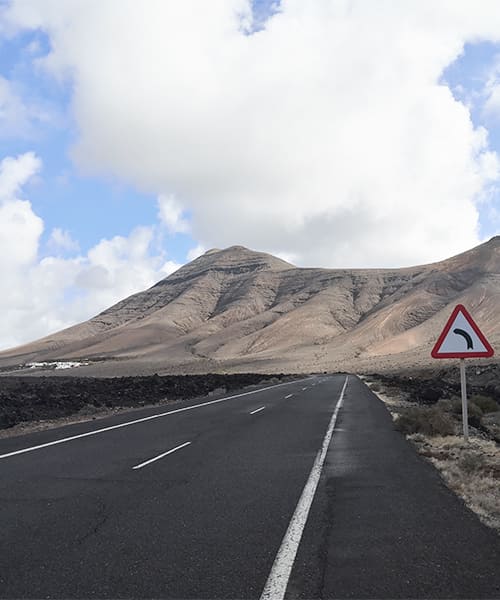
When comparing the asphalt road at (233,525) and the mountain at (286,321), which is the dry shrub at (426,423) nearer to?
the asphalt road at (233,525)

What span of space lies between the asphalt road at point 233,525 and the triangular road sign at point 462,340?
2.25 metres

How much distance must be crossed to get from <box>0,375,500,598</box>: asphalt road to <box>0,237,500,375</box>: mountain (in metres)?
68.8

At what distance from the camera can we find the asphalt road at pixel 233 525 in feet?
15.3

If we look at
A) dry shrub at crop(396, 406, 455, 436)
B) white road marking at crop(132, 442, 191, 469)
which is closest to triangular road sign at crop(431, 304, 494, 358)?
dry shrub at crop(396, 406, 455, 436)

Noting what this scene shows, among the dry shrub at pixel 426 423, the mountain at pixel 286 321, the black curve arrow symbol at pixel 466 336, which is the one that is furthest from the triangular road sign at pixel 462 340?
the mountain at pixel 286 321

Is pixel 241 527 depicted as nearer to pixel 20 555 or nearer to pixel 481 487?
pixel 20 555

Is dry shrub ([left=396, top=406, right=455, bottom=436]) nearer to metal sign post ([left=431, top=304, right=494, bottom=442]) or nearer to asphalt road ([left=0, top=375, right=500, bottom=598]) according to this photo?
asphalt road ([left=0, top=375, right=500, bottom=598])

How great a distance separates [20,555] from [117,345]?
14901 cm

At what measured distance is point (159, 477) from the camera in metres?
9.03

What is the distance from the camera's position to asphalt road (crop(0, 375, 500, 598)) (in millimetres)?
4676

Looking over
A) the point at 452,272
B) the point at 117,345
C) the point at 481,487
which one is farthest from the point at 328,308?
→ the point at 481,487

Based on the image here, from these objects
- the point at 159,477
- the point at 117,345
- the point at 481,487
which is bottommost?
the point at 481,487

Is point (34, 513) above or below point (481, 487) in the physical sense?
above

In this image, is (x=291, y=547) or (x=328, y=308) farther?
(x=328, y=308)
